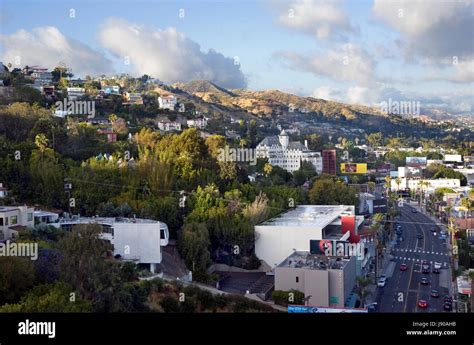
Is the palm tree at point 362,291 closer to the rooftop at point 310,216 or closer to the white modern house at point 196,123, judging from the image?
the rooftop at point 310,216

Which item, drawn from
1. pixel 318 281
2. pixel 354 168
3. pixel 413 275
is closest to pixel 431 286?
pixel 413 275

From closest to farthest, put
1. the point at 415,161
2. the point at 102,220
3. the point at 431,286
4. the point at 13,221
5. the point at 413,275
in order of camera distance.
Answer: the point at 13,221, the point at 102,220, the point at 431,286, the point at 413,275, the point at 415,161

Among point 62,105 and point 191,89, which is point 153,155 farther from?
point 191,89

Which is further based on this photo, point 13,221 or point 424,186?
point 424,186

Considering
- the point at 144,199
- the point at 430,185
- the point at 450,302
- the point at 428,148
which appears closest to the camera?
the point at 450,302

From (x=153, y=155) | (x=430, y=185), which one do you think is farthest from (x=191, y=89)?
(x=153, y=155)
